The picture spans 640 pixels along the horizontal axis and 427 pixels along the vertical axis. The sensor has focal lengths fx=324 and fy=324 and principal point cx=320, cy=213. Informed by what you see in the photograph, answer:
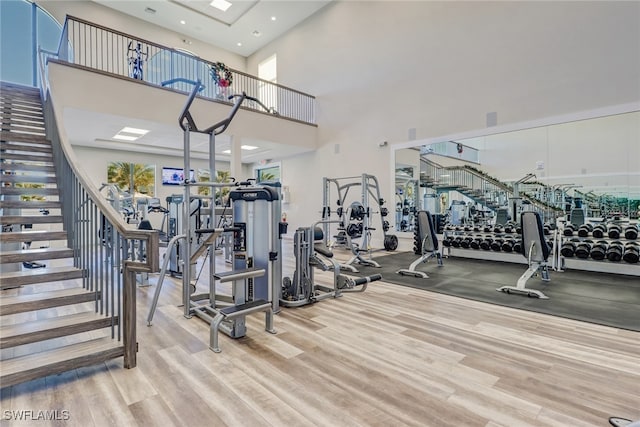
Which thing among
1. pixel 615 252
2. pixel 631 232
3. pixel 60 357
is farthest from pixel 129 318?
pixel 631 232

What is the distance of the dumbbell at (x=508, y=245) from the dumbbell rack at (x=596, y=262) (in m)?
0.74

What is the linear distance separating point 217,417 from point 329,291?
2.47m

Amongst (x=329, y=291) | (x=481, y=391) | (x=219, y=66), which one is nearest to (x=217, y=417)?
(x=481, y=391)

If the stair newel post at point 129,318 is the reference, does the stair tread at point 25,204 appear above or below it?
above

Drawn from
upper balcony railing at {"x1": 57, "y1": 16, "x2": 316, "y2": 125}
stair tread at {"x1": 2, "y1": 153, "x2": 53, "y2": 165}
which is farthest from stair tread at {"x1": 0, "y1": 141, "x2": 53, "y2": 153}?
upper balcony railing at {"x1": 57, "y1": 16, "x2": 316, "y2": 125}

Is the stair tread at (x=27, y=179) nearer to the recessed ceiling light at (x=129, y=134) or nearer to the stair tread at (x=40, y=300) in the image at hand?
the stair tread at (x=40, y=300)

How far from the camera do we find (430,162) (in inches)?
312

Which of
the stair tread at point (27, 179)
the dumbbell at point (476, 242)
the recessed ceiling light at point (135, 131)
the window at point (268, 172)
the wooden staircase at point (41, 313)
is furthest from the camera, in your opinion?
the window at point (268, 172)

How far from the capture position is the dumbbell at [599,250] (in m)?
5.21

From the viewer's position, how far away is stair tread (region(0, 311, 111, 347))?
2.12 meters

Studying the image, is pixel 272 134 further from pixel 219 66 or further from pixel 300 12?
pixel 300 12

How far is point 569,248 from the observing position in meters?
5.57

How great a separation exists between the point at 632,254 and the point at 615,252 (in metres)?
0.21

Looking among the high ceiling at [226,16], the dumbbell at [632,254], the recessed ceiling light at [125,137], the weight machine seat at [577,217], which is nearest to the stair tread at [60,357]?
the dumbbell at [632,254]
